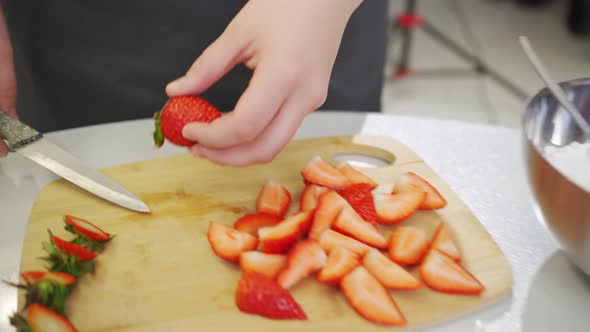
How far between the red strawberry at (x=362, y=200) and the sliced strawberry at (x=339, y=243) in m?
0.07

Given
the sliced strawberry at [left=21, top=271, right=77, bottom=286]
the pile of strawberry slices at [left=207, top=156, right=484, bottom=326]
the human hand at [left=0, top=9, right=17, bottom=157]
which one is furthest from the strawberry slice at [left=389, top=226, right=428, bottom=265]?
the human hand at [left=0, top=9, right=17, bottom=157]

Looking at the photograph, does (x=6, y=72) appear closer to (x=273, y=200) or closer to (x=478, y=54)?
(x=273, y=200)

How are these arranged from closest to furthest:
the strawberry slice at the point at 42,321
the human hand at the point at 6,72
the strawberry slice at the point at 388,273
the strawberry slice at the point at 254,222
→ the strawberry slice at the point at 42,321
the strawberry slice at the point at 388,273
the strawberry slice at the point at 254,222
the human hand at the point at 6,72

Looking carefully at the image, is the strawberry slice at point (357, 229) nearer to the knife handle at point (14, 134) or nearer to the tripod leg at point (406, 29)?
the knife handle at point (14, 134)

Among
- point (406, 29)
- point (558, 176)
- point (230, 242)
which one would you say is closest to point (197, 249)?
point (230, 242)

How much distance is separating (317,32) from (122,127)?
47 centimetres

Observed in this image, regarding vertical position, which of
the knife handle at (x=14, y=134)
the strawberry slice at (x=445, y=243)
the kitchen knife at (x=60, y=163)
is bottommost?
the strawberry slice at (x=445, y=243)

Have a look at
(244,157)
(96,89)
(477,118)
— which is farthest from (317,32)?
(477,118)

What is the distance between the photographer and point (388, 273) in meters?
0.85

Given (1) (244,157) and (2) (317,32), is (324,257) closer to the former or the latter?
(1) (244,157)

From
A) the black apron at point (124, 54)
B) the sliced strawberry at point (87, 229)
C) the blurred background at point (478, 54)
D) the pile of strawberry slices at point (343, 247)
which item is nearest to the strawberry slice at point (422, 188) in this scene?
the pile of strawberry slices at point (343, 247)

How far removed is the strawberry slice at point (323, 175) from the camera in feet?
3.36

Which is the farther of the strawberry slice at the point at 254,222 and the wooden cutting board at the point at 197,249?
the strawberry slice at the point at 254,222

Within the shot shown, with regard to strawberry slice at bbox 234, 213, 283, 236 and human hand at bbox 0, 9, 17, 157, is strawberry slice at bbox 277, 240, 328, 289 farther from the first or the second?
human hand at bbox 0, 9, 17, 157
